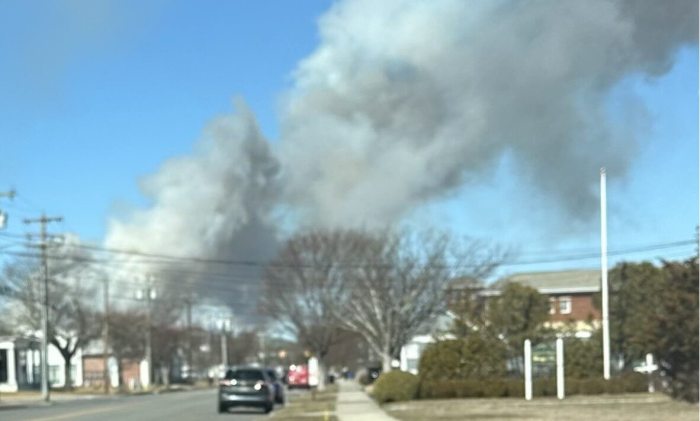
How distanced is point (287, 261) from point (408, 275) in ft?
33.2

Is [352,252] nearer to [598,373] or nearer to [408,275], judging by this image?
[408,275]

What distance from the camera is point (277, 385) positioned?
152 feet

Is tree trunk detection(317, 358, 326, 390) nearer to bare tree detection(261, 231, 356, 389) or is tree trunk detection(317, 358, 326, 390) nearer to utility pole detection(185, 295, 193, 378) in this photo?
bare tree detection(261, 231, 356, 389)

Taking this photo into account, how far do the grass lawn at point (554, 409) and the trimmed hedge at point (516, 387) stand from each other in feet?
2.97

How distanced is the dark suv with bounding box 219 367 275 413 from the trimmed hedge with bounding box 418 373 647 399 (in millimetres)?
5936

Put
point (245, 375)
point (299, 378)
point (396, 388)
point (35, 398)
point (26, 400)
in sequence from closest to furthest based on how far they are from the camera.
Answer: point (245, 375) → point (396, 388) → point (26, 400) → point (35, 398) → point (299, 378)

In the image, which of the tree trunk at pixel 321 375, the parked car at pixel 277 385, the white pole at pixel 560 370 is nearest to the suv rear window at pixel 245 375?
the parked car at pixel 277 385

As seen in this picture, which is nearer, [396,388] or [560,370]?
[560,370]

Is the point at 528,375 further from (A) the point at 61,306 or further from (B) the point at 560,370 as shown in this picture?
(A) the point at 61,306

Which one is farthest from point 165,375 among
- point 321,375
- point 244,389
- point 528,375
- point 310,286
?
point 528,375

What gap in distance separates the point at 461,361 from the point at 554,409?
12.3 m

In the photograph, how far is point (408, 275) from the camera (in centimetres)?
6028

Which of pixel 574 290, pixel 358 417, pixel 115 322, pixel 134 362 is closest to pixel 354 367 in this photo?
pixel 134 362

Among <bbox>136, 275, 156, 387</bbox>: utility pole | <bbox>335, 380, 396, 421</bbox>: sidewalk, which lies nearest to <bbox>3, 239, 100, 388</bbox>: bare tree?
<bbox>136, 275, 156, 387</bbox>: utility pole
